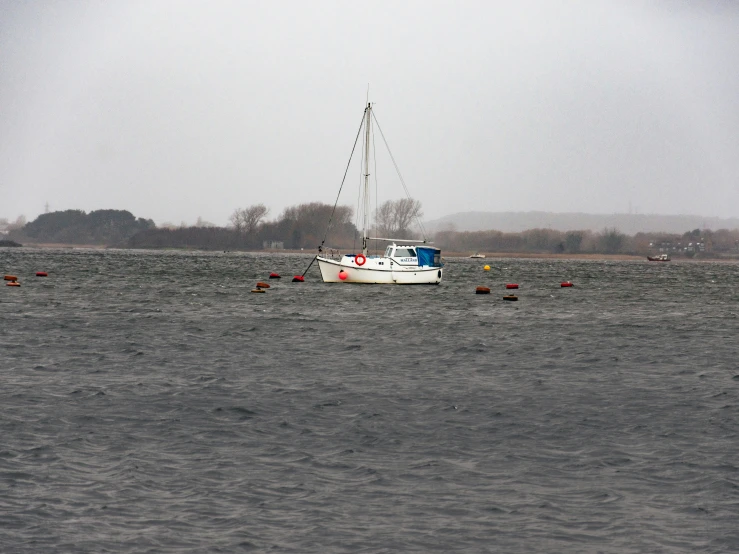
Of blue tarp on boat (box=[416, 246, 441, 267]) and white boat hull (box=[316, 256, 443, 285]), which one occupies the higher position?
blue tarp on boat (box=[416, 246, 441, 267])

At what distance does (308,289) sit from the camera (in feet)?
267

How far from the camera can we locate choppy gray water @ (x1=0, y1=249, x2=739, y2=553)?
13.2 metres

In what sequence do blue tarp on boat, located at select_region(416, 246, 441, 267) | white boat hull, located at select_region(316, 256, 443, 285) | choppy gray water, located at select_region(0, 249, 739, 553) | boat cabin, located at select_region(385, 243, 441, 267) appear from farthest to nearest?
1. blue tarp on boat, located at select_region(416, 246, 441, 267)
2. boat cabin, located at select_region(385, 243, 441, 267)
3. white boat hull, located at select_region(316, 256, 443, 285)
4. choppy gray water, located at select_region(0, 249, 739, 553)

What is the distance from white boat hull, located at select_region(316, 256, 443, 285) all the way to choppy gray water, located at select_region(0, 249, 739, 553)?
123ft

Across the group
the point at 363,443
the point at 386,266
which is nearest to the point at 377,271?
the point at 386,266

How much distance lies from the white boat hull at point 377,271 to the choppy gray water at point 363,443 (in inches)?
1471

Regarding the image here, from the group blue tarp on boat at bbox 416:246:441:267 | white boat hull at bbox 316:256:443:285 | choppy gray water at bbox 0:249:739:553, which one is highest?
blue tarp on boat at bbox 416:246:441:267

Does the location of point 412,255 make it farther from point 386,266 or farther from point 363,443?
point 363,443

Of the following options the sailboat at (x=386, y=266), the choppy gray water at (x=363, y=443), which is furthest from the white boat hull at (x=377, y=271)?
the choppy gray water at (x=363, y=443)

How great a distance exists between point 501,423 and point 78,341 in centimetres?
2182

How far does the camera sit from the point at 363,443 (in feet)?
61.1

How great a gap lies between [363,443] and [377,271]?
6026 centimetres

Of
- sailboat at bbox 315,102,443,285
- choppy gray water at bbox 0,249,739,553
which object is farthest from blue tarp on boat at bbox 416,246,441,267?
choppy gray water at bbox 0,249,739,553

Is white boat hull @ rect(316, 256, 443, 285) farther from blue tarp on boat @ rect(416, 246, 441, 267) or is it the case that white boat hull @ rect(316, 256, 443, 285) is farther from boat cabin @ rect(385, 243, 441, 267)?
blue tarp on boat @ rect(416, 246, 441, 267)
